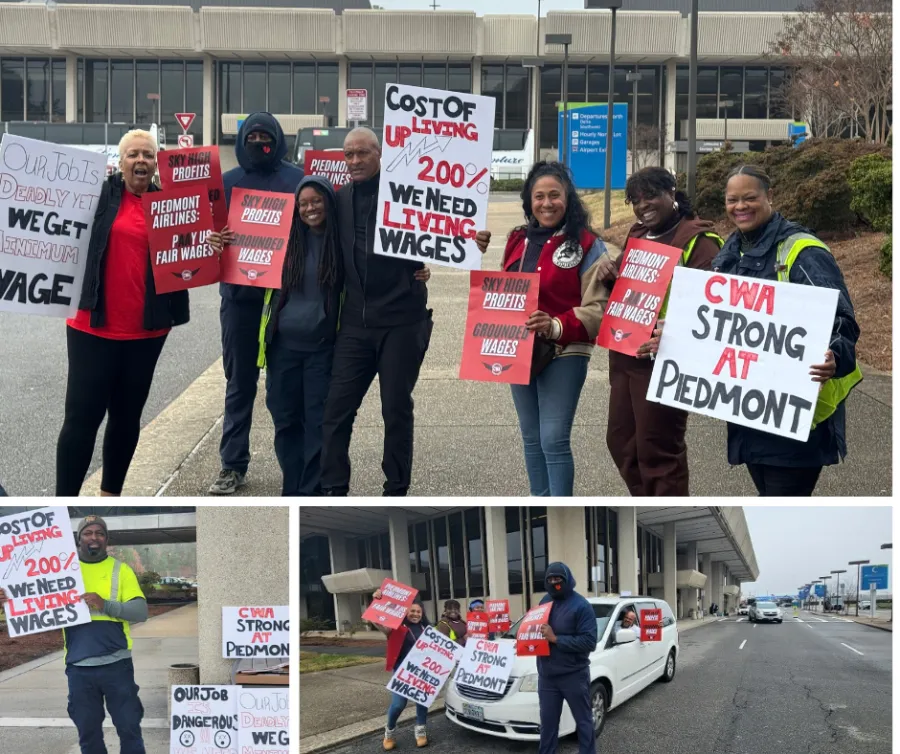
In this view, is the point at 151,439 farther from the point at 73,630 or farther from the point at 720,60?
the point at 720,60

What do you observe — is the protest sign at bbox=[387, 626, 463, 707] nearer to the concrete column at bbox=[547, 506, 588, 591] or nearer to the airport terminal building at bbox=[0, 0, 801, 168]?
the concrete column at bbox=[547, 506, 588, 591]

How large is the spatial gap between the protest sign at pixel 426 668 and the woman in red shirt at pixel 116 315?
6.38 feet

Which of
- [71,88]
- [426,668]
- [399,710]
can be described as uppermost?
[71,88]

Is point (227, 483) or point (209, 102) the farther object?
point (209, 102)

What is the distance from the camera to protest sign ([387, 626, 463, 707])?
5.38m

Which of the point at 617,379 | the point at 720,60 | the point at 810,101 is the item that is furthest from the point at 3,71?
the point at 617,379

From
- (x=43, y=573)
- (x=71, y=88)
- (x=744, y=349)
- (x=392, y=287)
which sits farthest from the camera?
(x=71, y=88)

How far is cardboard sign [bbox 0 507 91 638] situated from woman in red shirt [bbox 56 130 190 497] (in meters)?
0.52

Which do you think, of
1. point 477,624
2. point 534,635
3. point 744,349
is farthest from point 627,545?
point 744,349

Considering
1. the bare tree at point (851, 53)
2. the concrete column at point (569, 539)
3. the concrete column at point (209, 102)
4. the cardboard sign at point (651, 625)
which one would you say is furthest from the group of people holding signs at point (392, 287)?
the concrete column at point (209, 102)

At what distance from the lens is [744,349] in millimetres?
5125

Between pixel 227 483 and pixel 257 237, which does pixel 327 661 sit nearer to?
pixel 227 483

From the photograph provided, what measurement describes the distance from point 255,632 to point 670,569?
6.56ft

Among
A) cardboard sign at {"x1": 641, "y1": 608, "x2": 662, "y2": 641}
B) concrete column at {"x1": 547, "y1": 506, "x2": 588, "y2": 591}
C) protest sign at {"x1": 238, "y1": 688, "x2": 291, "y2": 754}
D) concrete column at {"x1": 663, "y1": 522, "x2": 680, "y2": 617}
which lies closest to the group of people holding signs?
concrete column at {"x1": 663, "y1": 522, "x2": 680, "y2": 617}
